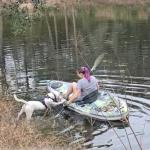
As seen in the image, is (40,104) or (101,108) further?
(40,104)

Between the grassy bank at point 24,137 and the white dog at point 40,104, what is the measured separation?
416 mm

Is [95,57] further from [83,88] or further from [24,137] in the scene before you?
[24,137]

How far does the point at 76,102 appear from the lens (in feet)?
48.9

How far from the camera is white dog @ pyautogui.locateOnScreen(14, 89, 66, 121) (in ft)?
45.2

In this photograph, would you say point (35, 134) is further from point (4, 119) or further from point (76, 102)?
point (76, 102)

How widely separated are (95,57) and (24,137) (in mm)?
15232

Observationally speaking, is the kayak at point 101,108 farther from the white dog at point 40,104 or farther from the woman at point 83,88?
the white dog at point 40,104

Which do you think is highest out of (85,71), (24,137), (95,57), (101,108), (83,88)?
(85,71)

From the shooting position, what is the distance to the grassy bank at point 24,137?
10.2 metres

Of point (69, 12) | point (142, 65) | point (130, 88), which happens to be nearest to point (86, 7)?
point (69, 12)

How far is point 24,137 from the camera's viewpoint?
10844mm

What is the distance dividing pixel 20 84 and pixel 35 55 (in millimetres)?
8307

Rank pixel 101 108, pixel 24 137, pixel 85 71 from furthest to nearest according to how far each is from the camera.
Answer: pixel 85 71 → pixel 101 108 → pixel 24 137

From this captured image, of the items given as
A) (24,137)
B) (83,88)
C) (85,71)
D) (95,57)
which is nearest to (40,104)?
(83,88)
